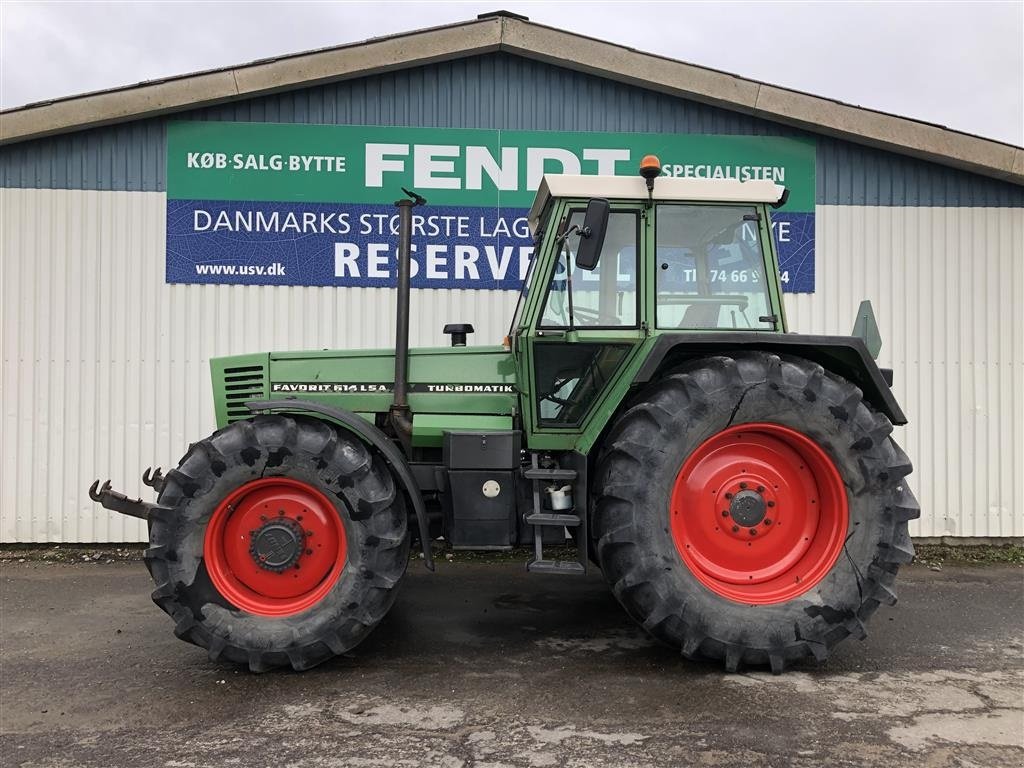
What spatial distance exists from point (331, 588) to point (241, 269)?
373 centimetres

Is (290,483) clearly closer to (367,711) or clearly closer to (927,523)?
(367,711)

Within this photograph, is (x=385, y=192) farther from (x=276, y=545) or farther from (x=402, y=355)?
(x=276, y=545)

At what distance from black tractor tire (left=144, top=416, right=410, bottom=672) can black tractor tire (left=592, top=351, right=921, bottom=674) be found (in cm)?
117

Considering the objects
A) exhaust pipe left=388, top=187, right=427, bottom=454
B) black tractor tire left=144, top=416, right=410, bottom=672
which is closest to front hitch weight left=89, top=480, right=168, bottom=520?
black tractor tire left=144, top=416, right=410, bottom=672

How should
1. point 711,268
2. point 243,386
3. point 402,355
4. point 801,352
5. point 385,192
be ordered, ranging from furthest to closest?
1. point 385,192
2. point 243,386
3. point 402,355
4. point 711,268
5. point 801,352

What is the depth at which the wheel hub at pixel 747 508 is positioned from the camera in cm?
365

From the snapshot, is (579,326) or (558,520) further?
(579,326)

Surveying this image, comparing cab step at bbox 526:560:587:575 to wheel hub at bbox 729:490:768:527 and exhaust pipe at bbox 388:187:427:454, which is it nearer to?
wheel hub at bbox 729:490:768:527

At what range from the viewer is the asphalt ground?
279cm

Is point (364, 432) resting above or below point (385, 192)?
below

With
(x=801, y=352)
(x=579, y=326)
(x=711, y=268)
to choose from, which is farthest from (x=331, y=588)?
(x=801, y=352)

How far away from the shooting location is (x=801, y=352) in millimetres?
3838

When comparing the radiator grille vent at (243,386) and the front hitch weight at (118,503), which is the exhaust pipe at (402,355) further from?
the front hitch weight at (118,503)

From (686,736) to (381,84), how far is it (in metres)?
5.83
